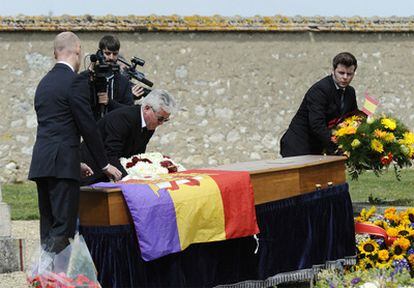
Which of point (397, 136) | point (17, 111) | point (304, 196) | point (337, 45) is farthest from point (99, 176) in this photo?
point (337, 45)

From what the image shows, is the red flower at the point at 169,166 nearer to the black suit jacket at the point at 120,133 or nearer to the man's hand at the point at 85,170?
the black suit jacket at the point at 120,133

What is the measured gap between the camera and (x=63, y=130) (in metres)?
6.53

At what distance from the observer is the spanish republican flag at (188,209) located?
6168 mm

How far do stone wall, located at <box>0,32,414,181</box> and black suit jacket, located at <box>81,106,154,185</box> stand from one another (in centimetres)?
Result: 885

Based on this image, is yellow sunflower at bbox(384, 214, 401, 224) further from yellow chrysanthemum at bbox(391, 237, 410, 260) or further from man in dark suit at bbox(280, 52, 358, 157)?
man in dark suit at bbox(280, 52, 358, 157)

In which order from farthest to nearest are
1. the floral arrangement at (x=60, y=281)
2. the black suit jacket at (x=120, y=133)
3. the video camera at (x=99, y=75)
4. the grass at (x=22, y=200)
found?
1. the grass at (x=22, y=200)
2. the video camera at (x=99, y=75)
3. the black suit jacket at (x=120, y=133)
4. the floral arrangement at (x=60, y=281)

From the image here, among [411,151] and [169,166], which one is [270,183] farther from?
[411,151]

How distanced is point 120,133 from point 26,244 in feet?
8.04

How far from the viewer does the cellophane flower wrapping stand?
605 centimetres

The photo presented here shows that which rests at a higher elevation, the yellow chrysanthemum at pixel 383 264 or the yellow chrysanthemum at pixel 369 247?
the yellow chrysanthemum at pixel 369 247

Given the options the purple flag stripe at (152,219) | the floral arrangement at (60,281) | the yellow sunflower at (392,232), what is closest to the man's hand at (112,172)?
the purple flag stripe at (152,219)

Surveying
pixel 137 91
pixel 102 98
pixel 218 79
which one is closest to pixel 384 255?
pixel 102 98

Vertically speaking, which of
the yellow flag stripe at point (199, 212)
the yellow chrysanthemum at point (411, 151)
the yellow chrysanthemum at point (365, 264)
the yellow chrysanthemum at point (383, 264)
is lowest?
the yellow chrysanthemum at point (365, 264)

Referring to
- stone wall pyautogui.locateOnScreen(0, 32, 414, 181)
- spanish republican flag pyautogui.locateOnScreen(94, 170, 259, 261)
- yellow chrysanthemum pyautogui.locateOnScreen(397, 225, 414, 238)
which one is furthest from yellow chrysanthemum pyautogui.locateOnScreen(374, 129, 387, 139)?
stone wall pyautogui.locateOnScreen(0, 32, 414, 181)
